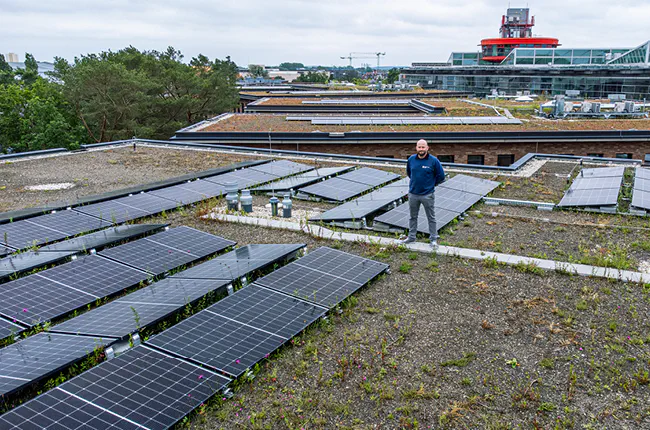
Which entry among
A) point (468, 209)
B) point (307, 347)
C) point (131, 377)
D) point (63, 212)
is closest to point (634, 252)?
point (468, 209)

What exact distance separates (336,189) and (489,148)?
780 inches

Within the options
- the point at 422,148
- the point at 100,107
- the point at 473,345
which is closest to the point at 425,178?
the point at 422,148

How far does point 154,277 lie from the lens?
373 inches

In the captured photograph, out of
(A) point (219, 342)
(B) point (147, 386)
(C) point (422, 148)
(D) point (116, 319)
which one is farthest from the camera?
(C) point (422, 148)

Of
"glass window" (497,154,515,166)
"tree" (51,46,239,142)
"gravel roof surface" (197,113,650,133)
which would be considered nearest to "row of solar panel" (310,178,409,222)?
"gravel roof surface" (197,113,650,133)

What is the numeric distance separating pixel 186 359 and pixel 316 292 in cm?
292

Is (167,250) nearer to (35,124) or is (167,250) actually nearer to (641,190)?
(641,190)

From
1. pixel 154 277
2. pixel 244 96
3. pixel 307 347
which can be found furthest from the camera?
pixel 244 96

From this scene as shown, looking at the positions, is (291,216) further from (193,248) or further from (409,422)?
(409,422)

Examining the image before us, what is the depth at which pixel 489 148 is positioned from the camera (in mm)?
32844

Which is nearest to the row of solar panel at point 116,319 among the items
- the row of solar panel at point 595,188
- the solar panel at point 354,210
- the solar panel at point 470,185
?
the solar panel at point 354,210

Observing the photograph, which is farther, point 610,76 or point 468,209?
point 610,76

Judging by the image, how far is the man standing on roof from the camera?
11117 millimetres

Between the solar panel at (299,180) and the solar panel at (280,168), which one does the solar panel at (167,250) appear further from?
the solar panel at (280,168)
